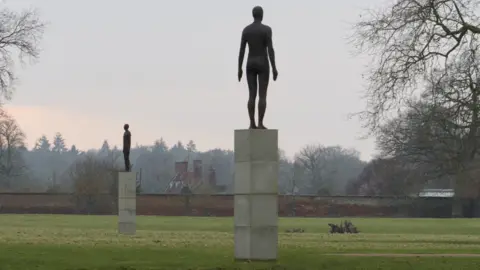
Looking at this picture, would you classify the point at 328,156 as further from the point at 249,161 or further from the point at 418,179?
the point at 249,161

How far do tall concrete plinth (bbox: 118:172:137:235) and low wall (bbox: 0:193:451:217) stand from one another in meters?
42.2

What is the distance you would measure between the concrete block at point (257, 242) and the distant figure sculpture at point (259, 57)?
7.05ft

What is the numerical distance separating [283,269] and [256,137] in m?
2.79

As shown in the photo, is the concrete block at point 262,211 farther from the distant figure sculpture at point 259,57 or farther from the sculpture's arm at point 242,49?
the sculpture's arm at point 242,49

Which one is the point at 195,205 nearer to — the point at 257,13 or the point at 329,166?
the point at 257,13

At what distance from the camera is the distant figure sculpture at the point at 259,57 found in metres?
18.8

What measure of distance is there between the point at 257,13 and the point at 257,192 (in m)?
3.73

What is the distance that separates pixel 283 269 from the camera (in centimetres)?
1719

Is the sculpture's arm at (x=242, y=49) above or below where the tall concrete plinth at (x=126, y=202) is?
above

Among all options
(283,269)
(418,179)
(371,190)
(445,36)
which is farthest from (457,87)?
(371,190)

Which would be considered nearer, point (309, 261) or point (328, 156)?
point (309, 261)

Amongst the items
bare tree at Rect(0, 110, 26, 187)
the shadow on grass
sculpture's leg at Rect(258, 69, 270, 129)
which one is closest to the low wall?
bare tree at Rect(0, 110, 26, 187)

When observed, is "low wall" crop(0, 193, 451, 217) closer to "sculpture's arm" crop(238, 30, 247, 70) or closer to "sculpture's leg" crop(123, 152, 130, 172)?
"sculpture's leg" crop(123, 152, 130, 172)

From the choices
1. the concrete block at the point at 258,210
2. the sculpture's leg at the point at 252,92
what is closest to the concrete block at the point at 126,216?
the sculpture's leg at the point at 252,92
